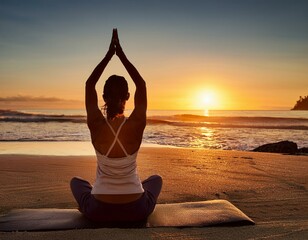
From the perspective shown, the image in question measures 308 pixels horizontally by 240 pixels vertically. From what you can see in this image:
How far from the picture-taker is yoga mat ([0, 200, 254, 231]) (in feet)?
12.9

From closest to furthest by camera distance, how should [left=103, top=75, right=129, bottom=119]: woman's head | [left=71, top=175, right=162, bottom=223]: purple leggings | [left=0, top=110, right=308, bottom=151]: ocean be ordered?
[left=103, top=75, right=129, bottom=119]: woman's head
[left=71, top=175, right=162, bottom=223]: purple leggings
[left=0, top=110, right=308, bottom=151]: ocean

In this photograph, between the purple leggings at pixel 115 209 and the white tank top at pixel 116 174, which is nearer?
the white tank top at pixel 116 174

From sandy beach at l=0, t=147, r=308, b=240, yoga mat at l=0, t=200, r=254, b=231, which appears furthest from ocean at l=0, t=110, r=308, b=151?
yoga mat at l=0, t=200, r=254, b=231

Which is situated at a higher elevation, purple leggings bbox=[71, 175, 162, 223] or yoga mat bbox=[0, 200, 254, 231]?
purple leggings bbox=[71, 175, 162, 223]

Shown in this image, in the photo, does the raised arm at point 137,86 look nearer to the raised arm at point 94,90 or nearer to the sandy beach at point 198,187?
the raised arm at point 94,90

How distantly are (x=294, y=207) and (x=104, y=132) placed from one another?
2.96 m

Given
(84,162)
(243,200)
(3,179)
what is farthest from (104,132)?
(84,162)

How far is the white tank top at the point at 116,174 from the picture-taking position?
3615 millimetres

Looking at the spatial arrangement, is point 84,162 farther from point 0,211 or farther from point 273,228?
point 273,228

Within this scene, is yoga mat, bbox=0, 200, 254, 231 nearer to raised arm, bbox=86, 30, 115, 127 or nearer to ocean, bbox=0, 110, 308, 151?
raised arm, bbox=86, 30, 115, 127

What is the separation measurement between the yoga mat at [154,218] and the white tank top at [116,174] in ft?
1.49

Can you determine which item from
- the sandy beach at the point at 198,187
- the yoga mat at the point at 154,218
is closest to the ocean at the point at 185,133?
the sandy beach at the point at 198,187

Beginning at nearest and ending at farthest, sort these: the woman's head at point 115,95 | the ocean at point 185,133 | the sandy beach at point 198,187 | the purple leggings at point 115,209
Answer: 1. the woman's head at point 115,95
2. the sandy beach at point 198,187
3. the purple leggings at point 115,209
4. the ocean at point 185,133

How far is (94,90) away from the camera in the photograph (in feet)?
12.1
